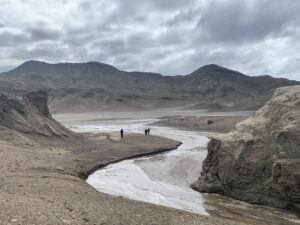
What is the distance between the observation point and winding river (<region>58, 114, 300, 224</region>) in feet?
75.5

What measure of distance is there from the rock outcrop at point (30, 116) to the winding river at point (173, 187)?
13.1m

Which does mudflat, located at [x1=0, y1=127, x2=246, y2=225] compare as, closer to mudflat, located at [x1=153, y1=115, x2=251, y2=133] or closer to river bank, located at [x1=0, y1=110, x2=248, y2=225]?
river bank, located at [x1=0, y1=110, x2=248, y2=225]

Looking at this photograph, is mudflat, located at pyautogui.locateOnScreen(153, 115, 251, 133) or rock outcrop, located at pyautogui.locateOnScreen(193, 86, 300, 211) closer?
rock outcrop, located at pyautogui.locateOnScreen(193, 86, 300, 211)

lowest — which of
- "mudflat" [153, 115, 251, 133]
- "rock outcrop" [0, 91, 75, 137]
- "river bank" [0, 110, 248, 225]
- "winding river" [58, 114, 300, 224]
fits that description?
"winding river" [58, 114, 300, 224]

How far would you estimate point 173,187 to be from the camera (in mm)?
30797

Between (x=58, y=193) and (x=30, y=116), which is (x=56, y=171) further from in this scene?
(x=30, y=116)

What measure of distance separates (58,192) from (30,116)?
32209mm

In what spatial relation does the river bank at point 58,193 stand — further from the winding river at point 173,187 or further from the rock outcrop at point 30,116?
the rock outcrop at point 30,116

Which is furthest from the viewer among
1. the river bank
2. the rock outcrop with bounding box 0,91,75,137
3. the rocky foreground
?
the rock outcrop with bounding box 0,91,75,137

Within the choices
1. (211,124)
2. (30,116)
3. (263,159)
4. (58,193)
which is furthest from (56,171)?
(211,124)

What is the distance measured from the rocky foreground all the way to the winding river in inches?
71.5

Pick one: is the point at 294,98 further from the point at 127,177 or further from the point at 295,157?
the point at 127,177

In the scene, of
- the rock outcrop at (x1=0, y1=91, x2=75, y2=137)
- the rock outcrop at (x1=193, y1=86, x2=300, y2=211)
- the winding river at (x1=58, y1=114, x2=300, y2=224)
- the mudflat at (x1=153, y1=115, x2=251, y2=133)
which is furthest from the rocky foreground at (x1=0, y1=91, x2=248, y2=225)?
the mudflat at (x1=153, y1=115, x2=251, y2=133)

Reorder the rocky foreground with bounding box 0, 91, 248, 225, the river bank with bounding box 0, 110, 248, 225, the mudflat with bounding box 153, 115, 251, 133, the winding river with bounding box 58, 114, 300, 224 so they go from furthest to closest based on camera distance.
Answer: the mudflat with bounding box 153, 115, 251, 133, the winding river with bounding box 58, 114, 300, 224, the rocky foreground with bounding box 0, 91, 248, 225, the river bank with bounding box 0, 110, 248, 225
